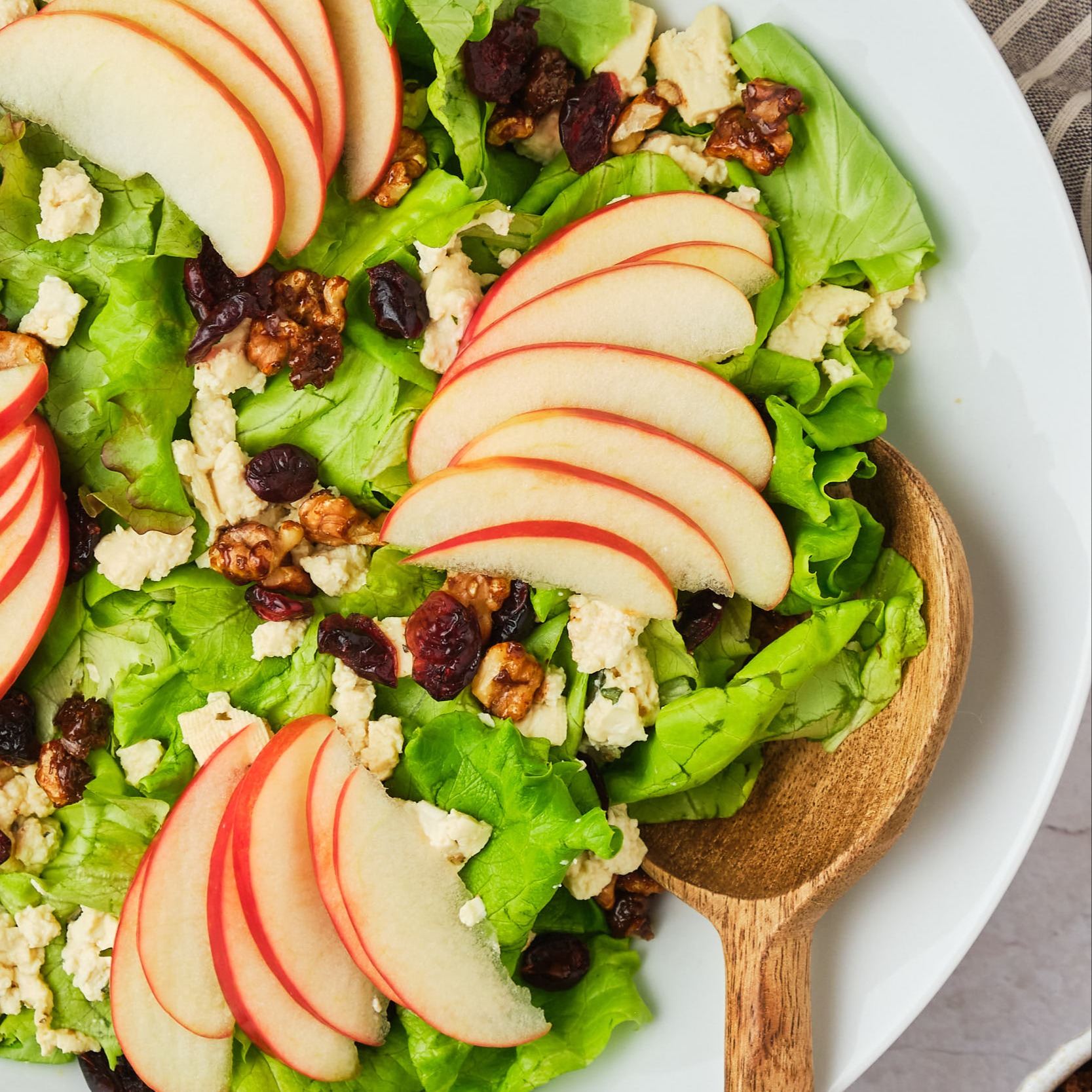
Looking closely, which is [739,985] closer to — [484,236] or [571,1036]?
[571,1036]

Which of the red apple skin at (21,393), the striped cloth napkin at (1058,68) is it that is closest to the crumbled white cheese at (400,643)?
the red apple skin at (21,393)

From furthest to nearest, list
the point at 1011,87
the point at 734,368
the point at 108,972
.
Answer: the point at 108,972
the point at 734,368
the point at 1011,87

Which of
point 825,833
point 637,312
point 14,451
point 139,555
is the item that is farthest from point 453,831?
point 14,451

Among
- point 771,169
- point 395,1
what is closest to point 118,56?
point 395,1

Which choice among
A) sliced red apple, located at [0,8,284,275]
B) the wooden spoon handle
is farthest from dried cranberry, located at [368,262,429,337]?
the wooden spoon handle

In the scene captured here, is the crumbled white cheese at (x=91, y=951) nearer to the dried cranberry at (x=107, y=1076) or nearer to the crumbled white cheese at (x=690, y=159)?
the dried cranberry at (x=107, y=1076)

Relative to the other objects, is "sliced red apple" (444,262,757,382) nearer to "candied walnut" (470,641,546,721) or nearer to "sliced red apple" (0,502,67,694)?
"candied walnut" (470,641,546,721)
